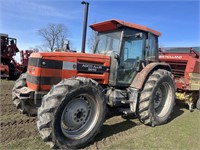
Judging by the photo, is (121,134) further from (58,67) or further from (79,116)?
(58,67)

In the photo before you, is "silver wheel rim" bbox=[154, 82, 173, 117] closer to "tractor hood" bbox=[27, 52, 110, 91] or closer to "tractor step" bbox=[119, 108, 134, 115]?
"tractor step" bbox=[119, 108, 134, 115]

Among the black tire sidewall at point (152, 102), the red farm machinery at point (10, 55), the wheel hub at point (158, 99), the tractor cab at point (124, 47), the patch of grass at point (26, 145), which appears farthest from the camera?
the red farm machinery at point (10, 55)

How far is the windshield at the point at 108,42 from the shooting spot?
18.5 feet

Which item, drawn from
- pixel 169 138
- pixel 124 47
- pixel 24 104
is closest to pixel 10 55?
pixel 24 104

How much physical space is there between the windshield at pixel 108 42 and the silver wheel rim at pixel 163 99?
1801 millimetres


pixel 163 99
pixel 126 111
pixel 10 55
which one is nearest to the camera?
pixel 126 111

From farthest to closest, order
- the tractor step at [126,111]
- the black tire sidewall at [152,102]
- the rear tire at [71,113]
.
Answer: the black tire sidewall at [152,102] < the tractor step at [126,111] < the rear tire at [71,113]

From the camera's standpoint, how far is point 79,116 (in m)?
4.46

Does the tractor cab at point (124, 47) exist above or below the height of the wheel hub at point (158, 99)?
above

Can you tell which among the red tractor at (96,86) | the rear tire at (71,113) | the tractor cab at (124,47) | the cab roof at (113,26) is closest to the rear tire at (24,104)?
the red tractor at (96,86)

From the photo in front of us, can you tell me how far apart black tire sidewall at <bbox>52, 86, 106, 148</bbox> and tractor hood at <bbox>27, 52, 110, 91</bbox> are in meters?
0.64

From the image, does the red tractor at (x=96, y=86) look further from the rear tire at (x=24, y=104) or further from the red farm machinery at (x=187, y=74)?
the red farm machinery at (x=187, y=74)

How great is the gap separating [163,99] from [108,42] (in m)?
2.32

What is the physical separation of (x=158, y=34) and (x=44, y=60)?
3696 mm
